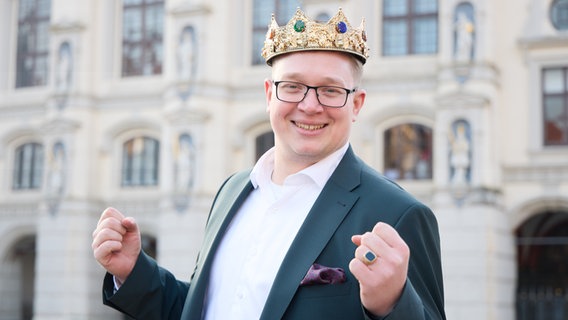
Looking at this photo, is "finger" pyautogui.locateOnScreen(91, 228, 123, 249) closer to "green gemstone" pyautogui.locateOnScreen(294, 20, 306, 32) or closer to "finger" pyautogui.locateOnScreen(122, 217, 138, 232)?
"finger" pyautogui.locateOnScreen(122, 217, 138, 232)

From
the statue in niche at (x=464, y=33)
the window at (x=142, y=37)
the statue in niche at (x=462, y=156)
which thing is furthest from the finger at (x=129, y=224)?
the window at (x=142, y=37)

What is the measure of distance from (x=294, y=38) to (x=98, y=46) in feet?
64.9

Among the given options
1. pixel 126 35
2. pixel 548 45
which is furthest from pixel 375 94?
pixel 126 35

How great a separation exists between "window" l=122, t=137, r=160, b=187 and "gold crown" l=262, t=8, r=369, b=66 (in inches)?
733

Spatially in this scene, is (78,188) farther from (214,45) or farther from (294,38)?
(294,38)

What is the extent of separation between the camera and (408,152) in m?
18.8

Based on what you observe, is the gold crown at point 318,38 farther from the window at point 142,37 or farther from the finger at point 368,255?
the window at point 142,37

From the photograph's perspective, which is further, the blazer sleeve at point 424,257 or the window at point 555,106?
the window at point 555,106

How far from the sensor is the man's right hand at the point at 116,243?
2719 millimetres

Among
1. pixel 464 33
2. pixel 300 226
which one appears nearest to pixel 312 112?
pixel 300 226

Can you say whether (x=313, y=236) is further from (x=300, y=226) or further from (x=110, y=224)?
(x=110, y=224)

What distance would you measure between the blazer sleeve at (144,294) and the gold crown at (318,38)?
0.86 meters

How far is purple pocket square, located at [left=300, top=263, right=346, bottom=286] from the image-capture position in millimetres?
2359

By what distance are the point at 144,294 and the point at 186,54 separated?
1706 cm
